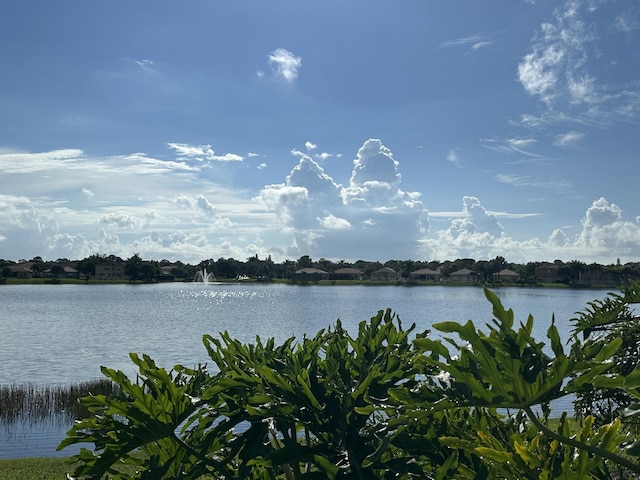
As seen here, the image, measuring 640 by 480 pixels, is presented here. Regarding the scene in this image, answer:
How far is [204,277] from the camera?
163 metres

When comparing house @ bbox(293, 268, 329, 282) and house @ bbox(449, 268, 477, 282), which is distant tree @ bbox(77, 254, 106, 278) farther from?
house @ bbox(449, 268, 477, 282)

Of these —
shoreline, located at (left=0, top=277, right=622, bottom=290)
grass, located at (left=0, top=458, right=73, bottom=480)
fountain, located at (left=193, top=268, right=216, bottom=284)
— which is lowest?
grass, located at (left=0, top=458, right=73, bottom=480)

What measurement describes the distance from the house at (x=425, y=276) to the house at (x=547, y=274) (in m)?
25.4

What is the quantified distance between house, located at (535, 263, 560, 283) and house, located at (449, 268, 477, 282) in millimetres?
16297

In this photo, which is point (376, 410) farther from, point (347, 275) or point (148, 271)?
point (347, 275)

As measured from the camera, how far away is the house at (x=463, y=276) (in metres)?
155

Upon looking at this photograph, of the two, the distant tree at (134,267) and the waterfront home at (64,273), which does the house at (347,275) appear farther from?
the waterfront home at (64,273)

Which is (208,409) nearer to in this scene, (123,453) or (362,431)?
(123,453)

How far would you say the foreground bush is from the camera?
148 cm

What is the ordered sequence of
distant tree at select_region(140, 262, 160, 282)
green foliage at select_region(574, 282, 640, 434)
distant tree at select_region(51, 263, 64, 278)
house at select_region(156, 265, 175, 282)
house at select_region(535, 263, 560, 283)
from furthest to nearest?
house at select_region(156, 265, 175, 282) → house at select_region(535, 263, 560, 283) → distant tree at select_region(51, 263, 64, 278) → distant tree at select_region(140, 262, 160, 282) → green foliage at select_region(574, 282, 640, 434)

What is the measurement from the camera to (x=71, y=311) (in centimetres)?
5750

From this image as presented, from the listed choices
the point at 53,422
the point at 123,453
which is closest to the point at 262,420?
the point at 123,453

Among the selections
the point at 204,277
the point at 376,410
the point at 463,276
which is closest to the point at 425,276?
the point at 463,276

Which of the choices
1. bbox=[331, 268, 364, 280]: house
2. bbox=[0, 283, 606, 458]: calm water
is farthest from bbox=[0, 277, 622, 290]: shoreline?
bbox=[0, 283, 606, 458]: calm water
